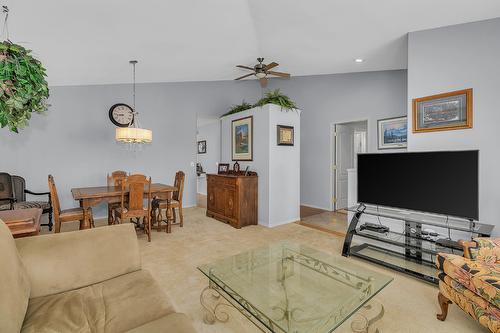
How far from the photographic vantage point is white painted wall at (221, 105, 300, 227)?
446cm

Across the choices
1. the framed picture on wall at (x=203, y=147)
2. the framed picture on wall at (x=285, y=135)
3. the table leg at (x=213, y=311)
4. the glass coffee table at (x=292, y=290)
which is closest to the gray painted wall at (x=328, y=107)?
the framed picture on wall at (x=285, y=135)

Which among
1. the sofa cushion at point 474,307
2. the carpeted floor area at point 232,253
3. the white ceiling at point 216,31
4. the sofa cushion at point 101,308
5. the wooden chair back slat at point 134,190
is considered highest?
the white ceiling at point 216,31

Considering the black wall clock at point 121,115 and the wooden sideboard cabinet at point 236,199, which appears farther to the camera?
the black wall clock at point 121,115

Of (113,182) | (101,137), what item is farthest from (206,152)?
(113,182)

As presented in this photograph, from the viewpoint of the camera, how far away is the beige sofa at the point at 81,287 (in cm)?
116

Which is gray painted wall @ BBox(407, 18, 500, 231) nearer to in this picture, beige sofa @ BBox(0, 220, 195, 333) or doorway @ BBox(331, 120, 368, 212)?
doorway @ BBox(331, 120, 368, 212)

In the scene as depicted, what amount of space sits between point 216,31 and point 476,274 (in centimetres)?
376

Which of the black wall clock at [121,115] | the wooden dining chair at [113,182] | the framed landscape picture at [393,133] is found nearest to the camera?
the wooden dining chair at [113,182]

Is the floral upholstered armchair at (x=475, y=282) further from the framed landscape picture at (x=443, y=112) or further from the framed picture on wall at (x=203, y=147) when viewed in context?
the framed picture on wall at (x=203, y=147)

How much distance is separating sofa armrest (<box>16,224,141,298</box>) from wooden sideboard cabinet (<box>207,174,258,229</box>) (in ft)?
8.54

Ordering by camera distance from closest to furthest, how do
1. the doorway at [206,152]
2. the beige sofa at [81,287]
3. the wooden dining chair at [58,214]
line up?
the beige sofa at [81,287], the wooden dining chair at [58,214], the doorway at [206,152]

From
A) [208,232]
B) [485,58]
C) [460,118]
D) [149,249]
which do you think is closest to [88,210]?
[149,249]

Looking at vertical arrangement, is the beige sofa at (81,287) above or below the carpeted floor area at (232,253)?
above

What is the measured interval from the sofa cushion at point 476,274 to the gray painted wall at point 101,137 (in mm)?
5188
